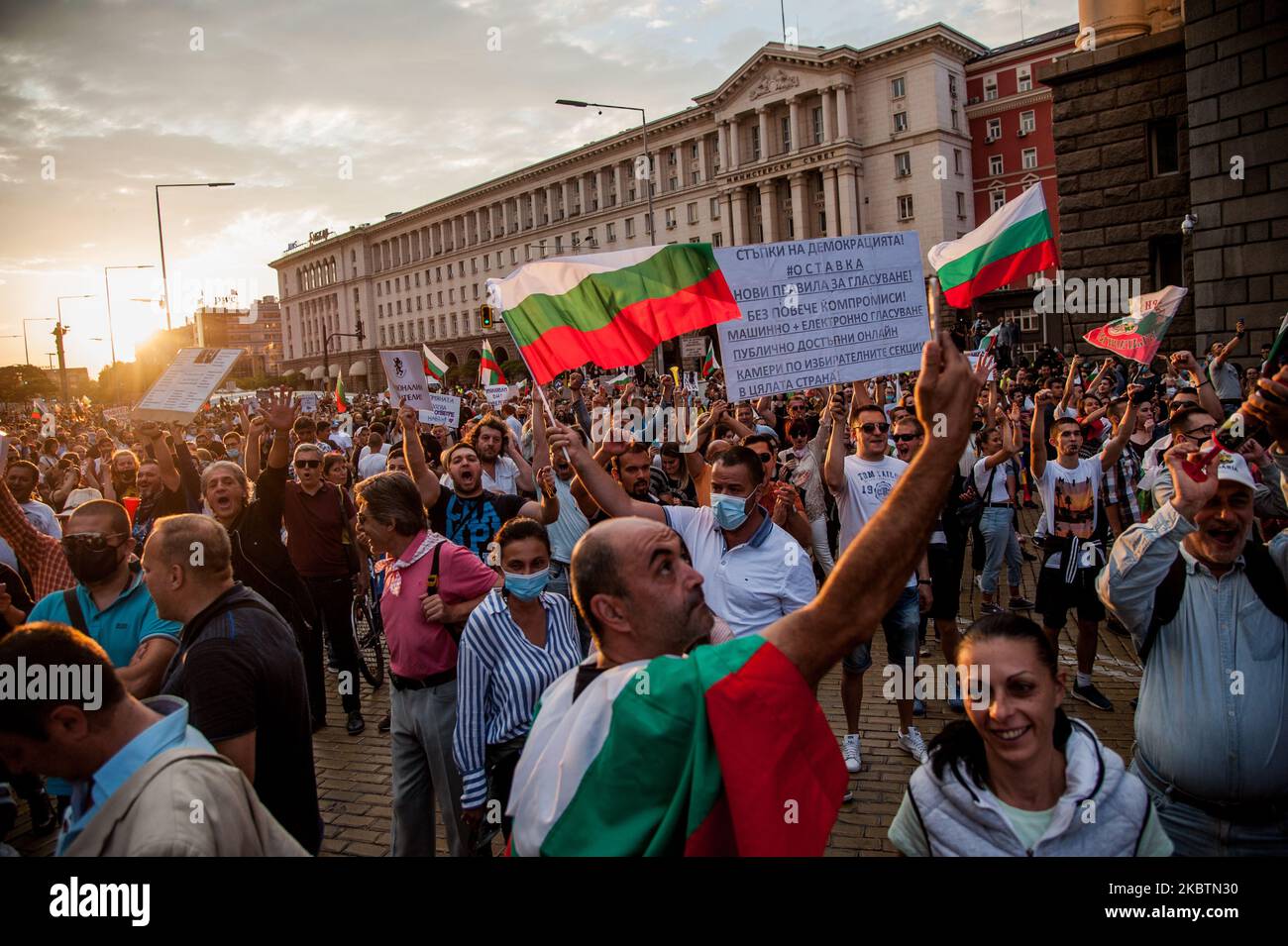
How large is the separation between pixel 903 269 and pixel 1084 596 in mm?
2728

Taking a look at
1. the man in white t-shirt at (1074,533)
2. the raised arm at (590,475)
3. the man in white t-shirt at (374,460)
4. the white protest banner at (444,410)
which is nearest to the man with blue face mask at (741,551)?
the raised arm at (590,475)

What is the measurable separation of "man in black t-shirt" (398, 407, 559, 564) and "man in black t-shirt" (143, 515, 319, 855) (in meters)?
2.57

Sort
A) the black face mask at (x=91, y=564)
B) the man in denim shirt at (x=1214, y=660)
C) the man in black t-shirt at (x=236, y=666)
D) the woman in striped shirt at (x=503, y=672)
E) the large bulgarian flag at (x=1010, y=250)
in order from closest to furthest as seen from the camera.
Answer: the man in denim shirt at (x=1214, y=660), the man in black t-shirt at (x=236, y=666), the woman in striped shirt at (x=503, y=672), the black face mask at (x=91, y=564), the large bulgarian flag at (x=1010, y=250)

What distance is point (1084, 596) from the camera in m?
6.20

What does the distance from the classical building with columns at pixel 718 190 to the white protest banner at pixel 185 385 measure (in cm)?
2707

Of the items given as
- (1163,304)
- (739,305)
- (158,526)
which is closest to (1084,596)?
(739,305)

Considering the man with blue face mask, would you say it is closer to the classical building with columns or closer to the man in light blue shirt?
the man in light blue shirt

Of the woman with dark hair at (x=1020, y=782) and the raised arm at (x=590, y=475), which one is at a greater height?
the raised arm at (x=590, y=475)

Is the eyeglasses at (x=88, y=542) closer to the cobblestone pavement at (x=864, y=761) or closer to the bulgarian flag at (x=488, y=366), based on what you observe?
the cobblestone pavement at (x=864, y=761)

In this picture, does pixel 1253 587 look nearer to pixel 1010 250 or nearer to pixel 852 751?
pixel 852 751

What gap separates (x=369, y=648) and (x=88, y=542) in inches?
173

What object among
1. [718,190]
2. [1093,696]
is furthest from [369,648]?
[718,190]

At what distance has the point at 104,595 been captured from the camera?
12.5ft

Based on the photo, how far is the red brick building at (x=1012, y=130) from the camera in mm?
45031
